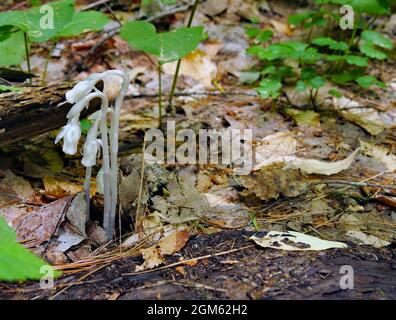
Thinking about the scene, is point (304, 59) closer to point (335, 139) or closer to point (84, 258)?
point (335, 139)

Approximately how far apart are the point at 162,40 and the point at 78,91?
78cm

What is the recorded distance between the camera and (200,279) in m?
1.40

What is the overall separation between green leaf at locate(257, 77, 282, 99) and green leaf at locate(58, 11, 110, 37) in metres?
0.99

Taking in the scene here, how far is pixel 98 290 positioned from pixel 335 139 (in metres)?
1.71

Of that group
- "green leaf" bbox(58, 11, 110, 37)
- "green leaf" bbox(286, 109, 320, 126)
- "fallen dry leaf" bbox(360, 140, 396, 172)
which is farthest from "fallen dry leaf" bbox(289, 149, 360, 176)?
"green leaf" bbox(58, 11, 110, 37)

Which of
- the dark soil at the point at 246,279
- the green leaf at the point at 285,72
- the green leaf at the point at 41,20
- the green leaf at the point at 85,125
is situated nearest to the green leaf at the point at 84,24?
the green leaf at the point at 41,20

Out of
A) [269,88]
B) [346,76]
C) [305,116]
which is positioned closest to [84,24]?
[269,88]

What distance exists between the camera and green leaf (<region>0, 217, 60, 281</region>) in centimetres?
107

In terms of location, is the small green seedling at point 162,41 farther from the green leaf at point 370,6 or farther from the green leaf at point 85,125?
the green leaf at point 370,6

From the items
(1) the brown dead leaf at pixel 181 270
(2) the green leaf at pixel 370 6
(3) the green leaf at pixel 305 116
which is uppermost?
(2) the green leaf at pixel 370 6

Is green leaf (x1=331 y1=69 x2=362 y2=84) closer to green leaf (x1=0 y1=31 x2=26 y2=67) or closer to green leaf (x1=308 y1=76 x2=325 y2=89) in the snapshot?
green leaf (x1=308 y1=76 x2=325 y2=89)

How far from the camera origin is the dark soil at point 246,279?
51.9 inches

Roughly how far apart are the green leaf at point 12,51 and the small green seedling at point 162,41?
0.62 meters
